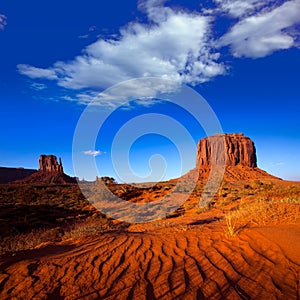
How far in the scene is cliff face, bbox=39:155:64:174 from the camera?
99938 millimetres

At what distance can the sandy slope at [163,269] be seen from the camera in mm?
3850

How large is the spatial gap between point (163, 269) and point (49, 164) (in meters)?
105

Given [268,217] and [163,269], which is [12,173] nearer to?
[268,217]

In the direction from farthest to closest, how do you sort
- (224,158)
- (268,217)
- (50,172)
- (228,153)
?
(50,172)
(224,158)
(228,153)
(268,217)

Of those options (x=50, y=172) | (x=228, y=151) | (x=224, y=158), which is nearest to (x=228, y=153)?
(x=228, y=151)

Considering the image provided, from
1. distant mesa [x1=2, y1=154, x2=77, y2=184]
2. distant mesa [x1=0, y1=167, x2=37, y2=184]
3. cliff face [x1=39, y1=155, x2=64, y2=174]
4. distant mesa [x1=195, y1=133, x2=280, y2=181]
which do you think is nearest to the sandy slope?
distant mesa [x1=195, y1=133, x2=280, y2=181]

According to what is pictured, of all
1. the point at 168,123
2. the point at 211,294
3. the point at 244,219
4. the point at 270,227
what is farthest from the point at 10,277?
the point at 168,123

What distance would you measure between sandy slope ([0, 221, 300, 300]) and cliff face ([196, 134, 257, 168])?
76.3 metres

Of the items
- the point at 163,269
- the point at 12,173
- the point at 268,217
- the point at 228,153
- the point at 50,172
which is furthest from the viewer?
the point at 12,173

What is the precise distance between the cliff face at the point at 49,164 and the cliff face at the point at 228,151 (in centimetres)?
5531

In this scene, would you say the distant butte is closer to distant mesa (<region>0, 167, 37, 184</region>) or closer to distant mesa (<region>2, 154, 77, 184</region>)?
distant mesa (<region>2, 154, 77, 184</region>)

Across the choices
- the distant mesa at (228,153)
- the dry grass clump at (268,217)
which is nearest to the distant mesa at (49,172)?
the distant mesa at (228,153)

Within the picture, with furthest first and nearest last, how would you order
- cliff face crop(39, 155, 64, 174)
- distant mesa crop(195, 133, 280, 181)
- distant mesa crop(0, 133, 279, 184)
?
cliff face crop(39, 155, 64, 174)
distant mesa crop(195, 133, 280, 181)
distant mesa crop(0, 133, 279, 184)

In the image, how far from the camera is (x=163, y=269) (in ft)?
15.5
